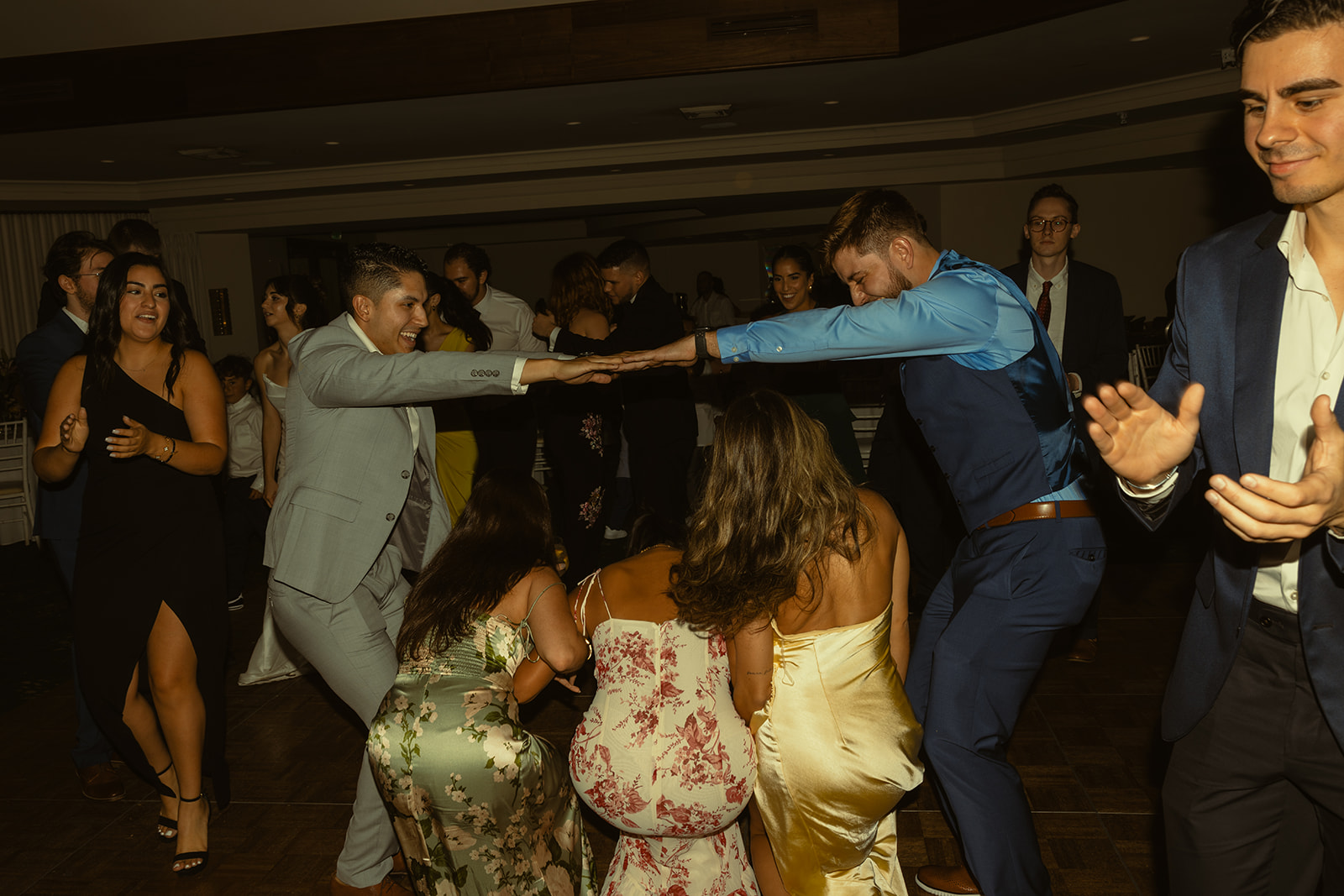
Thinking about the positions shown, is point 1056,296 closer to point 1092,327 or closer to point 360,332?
point 1092,327

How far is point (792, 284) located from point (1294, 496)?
9.56ft

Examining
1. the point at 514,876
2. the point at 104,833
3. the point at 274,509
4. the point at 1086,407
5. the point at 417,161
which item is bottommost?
the point at 104,833

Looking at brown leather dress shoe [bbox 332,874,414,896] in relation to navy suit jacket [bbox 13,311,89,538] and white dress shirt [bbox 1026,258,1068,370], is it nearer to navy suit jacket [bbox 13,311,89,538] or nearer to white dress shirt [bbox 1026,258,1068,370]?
navy suit jacket [bbox 13,311,89,538]

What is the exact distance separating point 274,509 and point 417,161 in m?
8.10

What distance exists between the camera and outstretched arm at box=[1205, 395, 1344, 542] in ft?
3.52

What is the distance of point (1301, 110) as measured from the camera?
51.3 inches

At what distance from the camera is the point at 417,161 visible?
9.67 meters

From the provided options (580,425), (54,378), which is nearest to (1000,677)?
(580,425)

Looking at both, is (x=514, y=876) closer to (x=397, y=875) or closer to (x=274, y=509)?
(x=397, y=875)

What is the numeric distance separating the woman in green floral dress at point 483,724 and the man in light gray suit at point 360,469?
0.23 m

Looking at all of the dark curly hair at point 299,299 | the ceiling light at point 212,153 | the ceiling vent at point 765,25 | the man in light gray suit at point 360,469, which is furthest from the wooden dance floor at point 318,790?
the ceiling light at point 212,153

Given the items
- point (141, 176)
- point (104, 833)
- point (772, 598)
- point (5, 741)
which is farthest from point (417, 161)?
point (772, 598)

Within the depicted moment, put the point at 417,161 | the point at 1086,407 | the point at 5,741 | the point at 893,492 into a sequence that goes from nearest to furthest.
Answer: the point at 1086,407 → the point at 5,741 → the point at 893,492 → the point at 417,161

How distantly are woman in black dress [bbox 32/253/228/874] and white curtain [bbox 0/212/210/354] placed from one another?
30.9 feet
